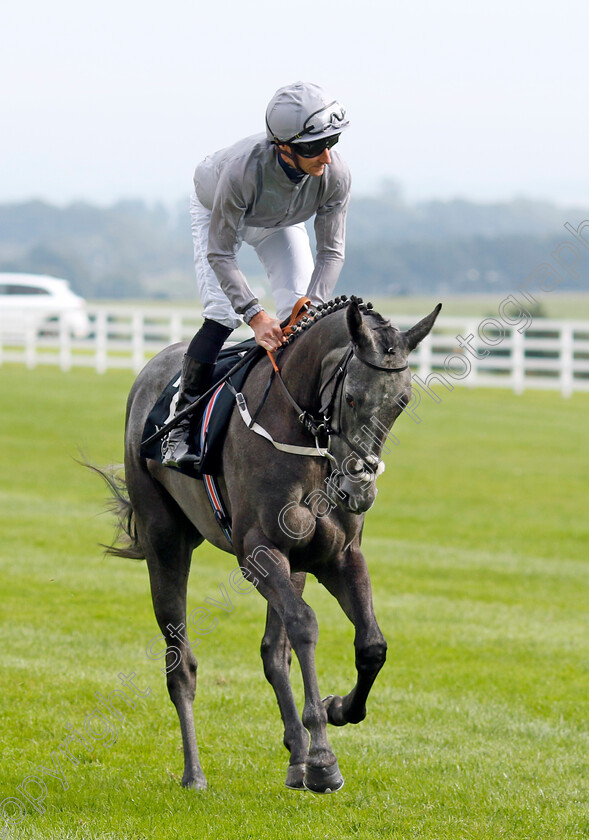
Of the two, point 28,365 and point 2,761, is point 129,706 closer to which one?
point 2,761

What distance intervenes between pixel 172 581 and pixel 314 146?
2517mm

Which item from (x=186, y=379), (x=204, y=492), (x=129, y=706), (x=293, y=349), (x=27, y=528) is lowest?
(x=27, y=528)

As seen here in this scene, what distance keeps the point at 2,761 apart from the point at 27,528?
25.9ft

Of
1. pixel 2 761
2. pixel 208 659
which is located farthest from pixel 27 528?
pixel 2 761

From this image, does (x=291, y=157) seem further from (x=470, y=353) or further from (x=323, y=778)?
(x=470, y=353)

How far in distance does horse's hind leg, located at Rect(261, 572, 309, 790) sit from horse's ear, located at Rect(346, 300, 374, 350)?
1.20 meters

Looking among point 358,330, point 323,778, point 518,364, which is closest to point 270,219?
point 358,330

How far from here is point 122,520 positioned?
22.2 feet

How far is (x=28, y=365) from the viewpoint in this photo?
101 feet

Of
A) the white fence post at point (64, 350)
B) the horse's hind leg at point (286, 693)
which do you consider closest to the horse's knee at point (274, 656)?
the horse's hind leg at point (286, 693)

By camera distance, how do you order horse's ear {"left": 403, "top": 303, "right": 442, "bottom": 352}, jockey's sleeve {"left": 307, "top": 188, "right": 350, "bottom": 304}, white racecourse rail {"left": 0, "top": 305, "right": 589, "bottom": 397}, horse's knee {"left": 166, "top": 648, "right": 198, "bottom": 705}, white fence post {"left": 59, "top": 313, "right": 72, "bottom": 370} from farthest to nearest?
white fence post {"left": 59, "top": 313, "right": 72, "bottom": 370} → white racecourse rail {"left": 0, "top": 305, "right": 589, "bottom": 397} → horse's knee {"left": 166, "top": 648, "right": 198, "bottom": 705} → jockey's sleeve {"left": 307, "top": 188, "right": 350, "bottom": 304} → horse's ear {"left": 403, "top": 303, "right": 442, "bottom": 352}

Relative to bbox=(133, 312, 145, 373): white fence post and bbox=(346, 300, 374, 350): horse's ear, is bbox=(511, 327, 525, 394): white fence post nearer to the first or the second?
bbox=(133, 312, 145, 373): white fence post

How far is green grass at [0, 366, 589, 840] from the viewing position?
5184 millimetres

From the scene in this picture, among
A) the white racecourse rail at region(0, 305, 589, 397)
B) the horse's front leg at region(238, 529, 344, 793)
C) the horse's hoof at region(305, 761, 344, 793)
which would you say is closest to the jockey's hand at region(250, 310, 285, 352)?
the horse's front leg at region(238, 529, 344, 793)
